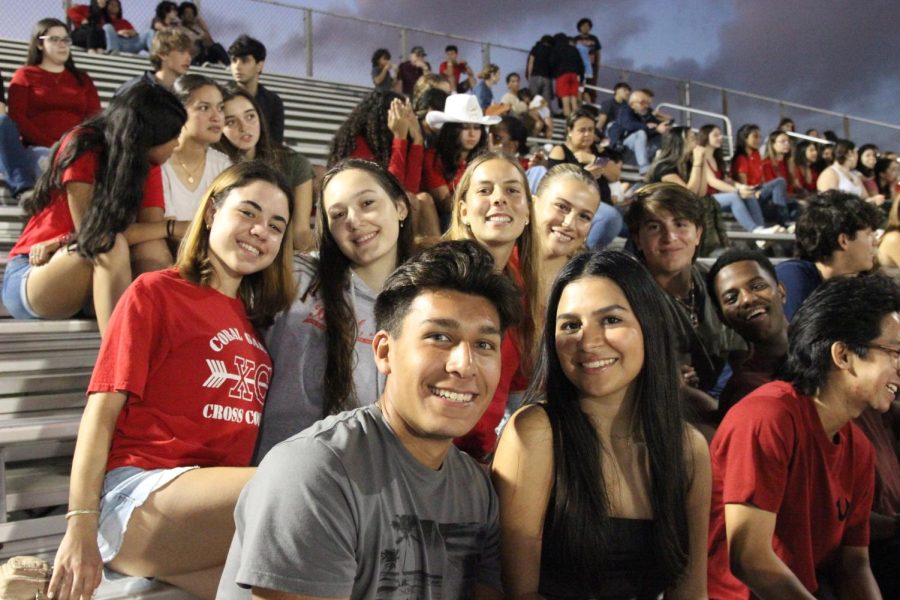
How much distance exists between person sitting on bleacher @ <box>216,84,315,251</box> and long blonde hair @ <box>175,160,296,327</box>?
122 cm

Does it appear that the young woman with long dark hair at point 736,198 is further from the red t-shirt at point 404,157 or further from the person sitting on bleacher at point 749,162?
the red t-shirt at point 404,157

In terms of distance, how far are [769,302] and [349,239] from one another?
1.51 metres

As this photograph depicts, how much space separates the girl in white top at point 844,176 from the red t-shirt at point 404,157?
520cm

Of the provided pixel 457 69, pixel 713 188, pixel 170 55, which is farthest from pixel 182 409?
pixel 457 69

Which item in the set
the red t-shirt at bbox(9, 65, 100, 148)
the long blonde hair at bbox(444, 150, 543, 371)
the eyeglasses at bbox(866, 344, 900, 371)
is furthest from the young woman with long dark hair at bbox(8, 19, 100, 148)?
the eyeglasses at bbox(866, 344, 900, 371)

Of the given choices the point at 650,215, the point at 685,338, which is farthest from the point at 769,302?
the point at 650,215

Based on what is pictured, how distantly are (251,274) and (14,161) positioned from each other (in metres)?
2.50

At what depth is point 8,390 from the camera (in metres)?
2.53

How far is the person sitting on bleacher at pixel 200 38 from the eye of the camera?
28.9 ft

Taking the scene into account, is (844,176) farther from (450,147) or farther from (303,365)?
(303,365)

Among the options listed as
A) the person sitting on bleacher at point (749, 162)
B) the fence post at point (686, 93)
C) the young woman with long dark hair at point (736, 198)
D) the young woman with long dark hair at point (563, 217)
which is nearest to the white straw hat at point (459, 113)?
the young woman with long dark hair at point (563, 217)

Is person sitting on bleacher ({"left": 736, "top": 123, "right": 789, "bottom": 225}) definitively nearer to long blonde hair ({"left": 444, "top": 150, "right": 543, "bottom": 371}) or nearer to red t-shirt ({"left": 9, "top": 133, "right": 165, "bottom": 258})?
long blonde hair ({"left": 444, "top": 150, "right": 543, "bottom": 371})

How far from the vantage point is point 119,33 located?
8594mm

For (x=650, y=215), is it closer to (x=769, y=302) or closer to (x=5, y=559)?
(x=769, y=302)
